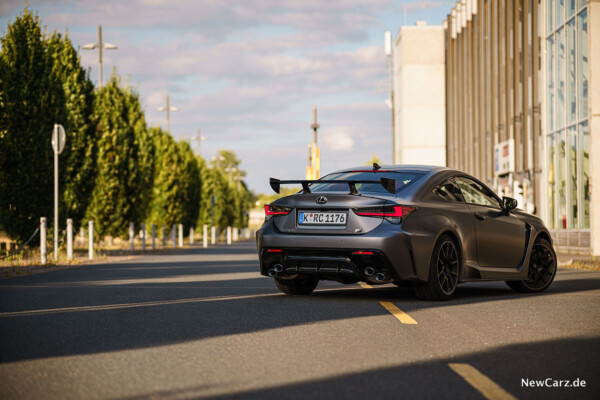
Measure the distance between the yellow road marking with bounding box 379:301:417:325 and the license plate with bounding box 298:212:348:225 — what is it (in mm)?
1026

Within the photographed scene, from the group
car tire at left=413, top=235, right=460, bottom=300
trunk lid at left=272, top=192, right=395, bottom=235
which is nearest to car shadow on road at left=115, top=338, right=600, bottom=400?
trunk lid at left=272, top=192, right=395, bottom=235

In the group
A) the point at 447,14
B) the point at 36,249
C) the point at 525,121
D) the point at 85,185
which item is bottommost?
the point at 36,249

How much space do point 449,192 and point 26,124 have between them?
55.5 ft

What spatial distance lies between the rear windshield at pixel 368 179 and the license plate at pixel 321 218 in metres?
0.44

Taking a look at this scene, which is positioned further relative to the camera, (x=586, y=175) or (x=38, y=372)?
(x=586, y=175)

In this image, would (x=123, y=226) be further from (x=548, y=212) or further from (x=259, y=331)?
(x=259, y=331)

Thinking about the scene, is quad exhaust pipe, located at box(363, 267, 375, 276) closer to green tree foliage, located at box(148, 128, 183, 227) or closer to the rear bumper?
the rear bumper

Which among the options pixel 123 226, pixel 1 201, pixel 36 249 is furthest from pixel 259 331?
pixel 123 226

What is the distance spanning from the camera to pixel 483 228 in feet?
36.3

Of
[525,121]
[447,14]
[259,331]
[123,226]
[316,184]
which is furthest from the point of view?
[447,14]

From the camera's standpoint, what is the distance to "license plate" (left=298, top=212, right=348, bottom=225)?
9.84m

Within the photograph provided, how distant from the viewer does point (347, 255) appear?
9688 mm

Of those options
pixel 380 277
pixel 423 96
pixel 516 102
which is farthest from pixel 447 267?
pixel 423 96

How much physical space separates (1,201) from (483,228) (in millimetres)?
16293
